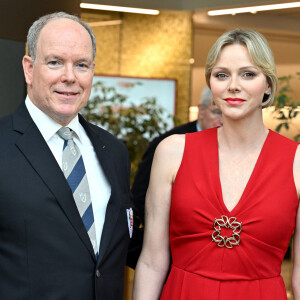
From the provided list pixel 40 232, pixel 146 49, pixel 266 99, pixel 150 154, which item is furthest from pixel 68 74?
pixel 146 49

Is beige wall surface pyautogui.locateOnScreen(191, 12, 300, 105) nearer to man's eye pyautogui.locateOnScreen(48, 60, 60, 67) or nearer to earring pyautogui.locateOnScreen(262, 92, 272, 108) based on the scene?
earring pyautogui.locateOnScreen(262, 92, 272, 108)

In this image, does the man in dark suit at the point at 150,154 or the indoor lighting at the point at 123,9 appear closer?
the man in dark suit at the point at 150,154

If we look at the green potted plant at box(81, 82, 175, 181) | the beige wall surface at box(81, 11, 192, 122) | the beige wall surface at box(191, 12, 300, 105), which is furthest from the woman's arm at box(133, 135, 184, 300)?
the beige wall surface at box(81, 11, 192, 122)

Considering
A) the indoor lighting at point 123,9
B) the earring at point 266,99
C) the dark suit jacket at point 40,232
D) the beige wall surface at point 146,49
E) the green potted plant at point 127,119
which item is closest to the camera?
the dark suit jacket at point 40,232

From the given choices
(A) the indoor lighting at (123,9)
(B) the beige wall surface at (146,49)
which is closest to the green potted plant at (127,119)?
(B) the beige wall surface at (146,49)

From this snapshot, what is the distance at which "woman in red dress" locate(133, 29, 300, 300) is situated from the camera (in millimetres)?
2695

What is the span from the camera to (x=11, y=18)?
354cm

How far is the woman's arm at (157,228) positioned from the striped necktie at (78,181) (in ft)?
1.15

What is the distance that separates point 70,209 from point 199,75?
5.09 meters

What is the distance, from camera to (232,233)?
2.69 metres

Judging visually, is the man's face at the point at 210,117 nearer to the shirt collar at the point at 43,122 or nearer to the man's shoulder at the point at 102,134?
the man's shoulder at the point at 102,134

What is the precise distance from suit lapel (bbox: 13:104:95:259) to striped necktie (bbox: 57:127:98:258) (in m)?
→ 0.05

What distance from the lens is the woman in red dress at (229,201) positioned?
106 inches

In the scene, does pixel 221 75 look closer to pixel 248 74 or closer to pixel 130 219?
pixel 248 74
